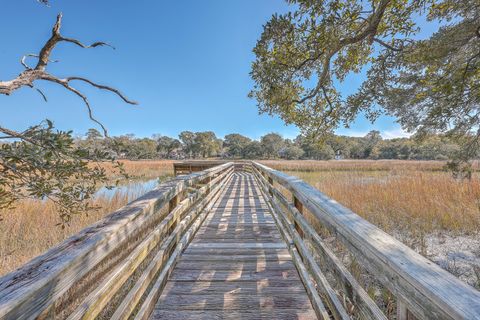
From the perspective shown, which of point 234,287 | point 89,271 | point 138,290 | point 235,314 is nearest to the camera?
point 89,271

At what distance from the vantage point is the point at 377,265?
96cm

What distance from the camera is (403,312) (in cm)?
83

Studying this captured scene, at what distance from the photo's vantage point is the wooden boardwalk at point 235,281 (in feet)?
6.12

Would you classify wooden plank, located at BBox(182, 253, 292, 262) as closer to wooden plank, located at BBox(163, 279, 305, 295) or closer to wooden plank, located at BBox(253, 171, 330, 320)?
wooden plank, located at BBox(253, 171, 330, 320)

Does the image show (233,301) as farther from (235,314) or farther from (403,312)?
(403,312)

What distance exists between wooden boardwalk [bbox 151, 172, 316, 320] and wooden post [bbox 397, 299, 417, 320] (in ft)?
3.77

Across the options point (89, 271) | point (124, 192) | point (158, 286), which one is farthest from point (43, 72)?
point (124, 192)

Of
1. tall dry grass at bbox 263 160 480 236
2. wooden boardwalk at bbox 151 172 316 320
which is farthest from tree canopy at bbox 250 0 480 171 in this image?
wooden boardwalk at bbox 151 172 316 320

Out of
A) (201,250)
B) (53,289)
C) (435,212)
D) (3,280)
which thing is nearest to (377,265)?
(53,289)

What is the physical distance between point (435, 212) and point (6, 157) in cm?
746

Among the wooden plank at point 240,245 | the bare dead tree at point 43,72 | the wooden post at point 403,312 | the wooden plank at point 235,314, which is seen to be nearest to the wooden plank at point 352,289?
the wooden post at point 403,312

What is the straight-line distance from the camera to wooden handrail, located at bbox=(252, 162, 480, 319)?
62 cm

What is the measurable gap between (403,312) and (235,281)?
177 cm

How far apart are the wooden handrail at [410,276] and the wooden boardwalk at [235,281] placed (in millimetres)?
1068
